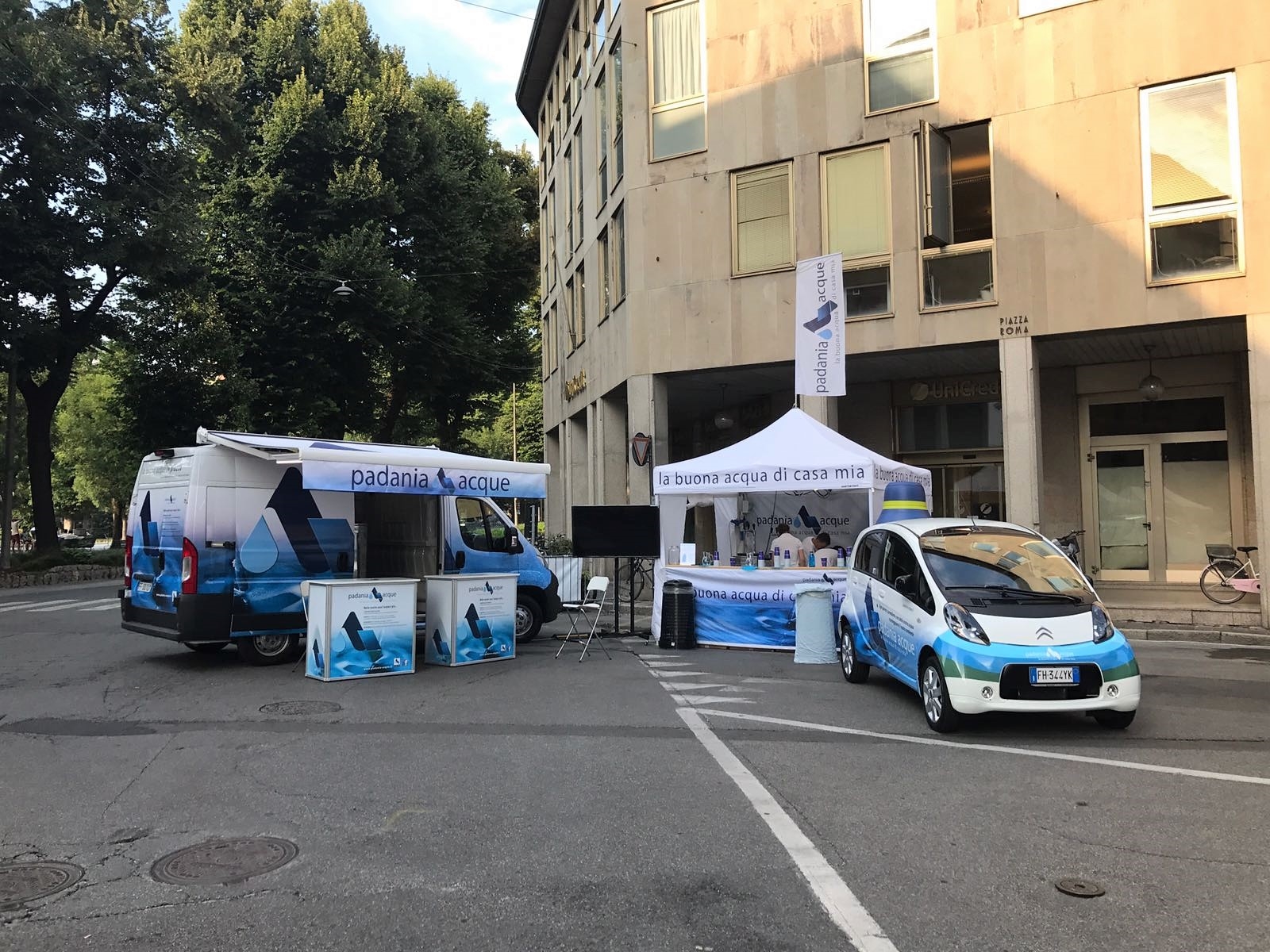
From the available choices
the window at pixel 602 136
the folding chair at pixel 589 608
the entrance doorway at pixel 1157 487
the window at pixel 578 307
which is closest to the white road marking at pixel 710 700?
the folding chair at pixel 589 608

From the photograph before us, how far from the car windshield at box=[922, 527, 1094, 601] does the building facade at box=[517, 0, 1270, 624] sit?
735 centimetres

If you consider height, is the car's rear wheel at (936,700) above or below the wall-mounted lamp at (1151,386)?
below

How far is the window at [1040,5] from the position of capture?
1570cm

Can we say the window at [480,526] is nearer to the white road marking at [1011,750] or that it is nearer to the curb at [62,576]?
the white road marking at [1011,750]

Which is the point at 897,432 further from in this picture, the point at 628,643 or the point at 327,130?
the point at 327,130

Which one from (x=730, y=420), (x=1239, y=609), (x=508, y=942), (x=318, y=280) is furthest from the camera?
(x=318, y=280)

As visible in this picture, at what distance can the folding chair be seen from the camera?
1260 centimetres

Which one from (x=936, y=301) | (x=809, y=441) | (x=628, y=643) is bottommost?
(x=628, y=643)

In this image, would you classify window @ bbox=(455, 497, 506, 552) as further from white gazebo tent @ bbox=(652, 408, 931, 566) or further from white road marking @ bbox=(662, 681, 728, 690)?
white road marking @ bbox=(662, 681, 728, 690)

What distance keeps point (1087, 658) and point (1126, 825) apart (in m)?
2.20

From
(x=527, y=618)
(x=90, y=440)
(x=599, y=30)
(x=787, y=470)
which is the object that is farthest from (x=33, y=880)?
(x=90, y=440)

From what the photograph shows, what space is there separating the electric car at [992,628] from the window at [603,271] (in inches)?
557

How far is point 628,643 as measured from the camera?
44.3 ft

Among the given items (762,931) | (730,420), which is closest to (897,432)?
(730,420)
